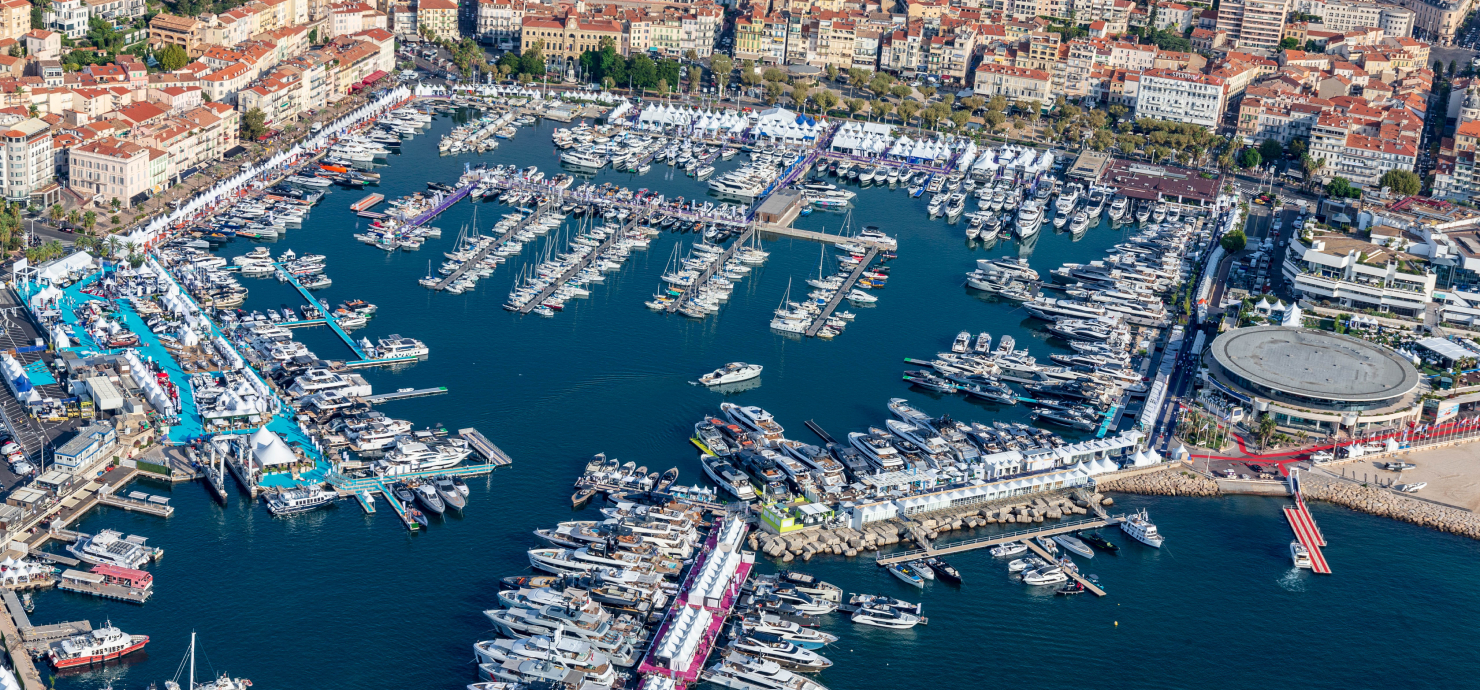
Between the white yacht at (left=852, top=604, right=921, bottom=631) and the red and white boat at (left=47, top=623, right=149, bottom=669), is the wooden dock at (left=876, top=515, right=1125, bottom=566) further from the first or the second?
the red and white boat at (left=47, top=623, right=149, bottom=669)

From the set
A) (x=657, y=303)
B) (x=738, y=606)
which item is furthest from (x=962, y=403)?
(x=738, y=606)

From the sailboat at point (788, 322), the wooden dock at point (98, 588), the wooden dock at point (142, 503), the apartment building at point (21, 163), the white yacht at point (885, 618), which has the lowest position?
the wooden dock at point (98, 588)

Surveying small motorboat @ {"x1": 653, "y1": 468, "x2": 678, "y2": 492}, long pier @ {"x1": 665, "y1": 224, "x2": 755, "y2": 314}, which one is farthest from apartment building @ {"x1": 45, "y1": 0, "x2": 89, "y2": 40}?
small motorboat @ {"x1": 653, "y1": 468, "x2": 678, "y2": 492}

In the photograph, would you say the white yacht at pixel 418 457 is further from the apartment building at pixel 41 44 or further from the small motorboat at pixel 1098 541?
the apartment building at pixel 41 44

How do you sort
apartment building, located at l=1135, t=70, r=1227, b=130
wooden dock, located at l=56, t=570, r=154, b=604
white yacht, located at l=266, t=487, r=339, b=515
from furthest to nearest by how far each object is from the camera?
apartment building, located at l=1135, t=70, r=1227, b=130 < white yacht, located at l=266, t=487, r=339, b=515 < wooden dock, located at l=56, t=570, r=154, b=604

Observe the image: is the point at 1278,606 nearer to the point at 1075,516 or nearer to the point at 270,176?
the point at 1075,516

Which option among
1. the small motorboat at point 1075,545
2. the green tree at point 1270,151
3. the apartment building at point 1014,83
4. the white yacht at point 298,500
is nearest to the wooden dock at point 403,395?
the white yacht at point 298,500
